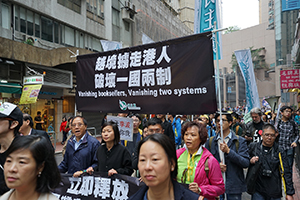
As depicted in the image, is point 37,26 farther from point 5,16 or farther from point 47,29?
point 5,16

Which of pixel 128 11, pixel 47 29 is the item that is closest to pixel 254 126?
pixel 47 29

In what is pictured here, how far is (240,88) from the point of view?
53125 millimetres

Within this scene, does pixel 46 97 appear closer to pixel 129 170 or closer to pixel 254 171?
pixel 129 170

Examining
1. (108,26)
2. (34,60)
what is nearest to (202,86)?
(34,60)

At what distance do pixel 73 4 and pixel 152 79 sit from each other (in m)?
14.7

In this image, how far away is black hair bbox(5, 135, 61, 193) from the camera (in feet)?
5.83

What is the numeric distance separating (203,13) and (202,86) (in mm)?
4769

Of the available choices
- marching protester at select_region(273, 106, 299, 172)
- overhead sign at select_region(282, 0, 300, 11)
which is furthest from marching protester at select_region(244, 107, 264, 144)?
overhead sign at select_region(282, 0, 300, 11)

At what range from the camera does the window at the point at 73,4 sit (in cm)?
1554

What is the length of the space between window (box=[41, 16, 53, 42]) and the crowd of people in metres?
12.0

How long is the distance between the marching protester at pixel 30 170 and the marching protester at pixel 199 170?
1411 mm

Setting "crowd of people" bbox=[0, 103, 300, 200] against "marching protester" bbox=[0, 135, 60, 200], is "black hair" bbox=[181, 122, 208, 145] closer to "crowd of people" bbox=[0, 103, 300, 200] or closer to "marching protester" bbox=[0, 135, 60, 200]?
"crowd of people" bbox=[0, 103, 300, 200]

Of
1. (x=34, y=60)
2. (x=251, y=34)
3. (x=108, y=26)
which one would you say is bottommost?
(x=34, y=60)

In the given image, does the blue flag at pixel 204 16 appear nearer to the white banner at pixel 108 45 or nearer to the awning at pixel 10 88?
the white banner at pixel 108 45
